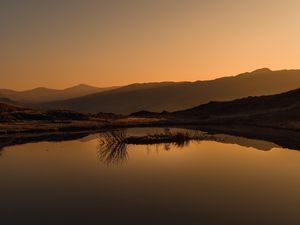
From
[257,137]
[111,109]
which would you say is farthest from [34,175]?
[111,109]

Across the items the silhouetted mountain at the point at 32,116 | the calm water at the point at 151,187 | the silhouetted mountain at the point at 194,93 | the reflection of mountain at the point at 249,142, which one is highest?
the silhouetted mountain at the point at 194,93

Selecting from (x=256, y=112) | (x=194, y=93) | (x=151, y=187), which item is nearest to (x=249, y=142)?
(x=151, y=187)

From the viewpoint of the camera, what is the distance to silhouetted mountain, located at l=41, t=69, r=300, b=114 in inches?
6437

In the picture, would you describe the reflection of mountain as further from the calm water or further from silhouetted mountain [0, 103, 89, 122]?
silhouetted mountain [0, 103, 89, 122]

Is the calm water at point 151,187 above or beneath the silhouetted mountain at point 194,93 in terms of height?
beneath

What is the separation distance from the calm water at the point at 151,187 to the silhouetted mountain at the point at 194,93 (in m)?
134

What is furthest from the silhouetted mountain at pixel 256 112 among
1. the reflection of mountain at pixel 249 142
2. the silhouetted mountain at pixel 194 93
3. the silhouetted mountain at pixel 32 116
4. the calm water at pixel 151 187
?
the silhouetted mountain at pixel 194 93

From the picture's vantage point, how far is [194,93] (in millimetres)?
177625

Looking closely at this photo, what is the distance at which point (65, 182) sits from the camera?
16.8 meters

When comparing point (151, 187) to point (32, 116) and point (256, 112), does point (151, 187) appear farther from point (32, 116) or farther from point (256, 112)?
point (256, 112)

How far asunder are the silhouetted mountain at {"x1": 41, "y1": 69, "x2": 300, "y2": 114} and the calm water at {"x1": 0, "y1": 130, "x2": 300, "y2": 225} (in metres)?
134

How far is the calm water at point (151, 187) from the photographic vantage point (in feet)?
39.0

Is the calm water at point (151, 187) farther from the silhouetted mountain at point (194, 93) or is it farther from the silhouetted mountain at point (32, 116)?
the silhouetted mountain at point (194, 93)

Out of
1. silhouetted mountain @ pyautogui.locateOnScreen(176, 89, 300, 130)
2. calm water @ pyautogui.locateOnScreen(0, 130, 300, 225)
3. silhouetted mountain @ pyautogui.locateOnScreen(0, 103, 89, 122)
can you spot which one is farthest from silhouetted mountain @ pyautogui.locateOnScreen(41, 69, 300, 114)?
calm water @ pyautogui.locateOnScreen(0, 130, 300, 225)
